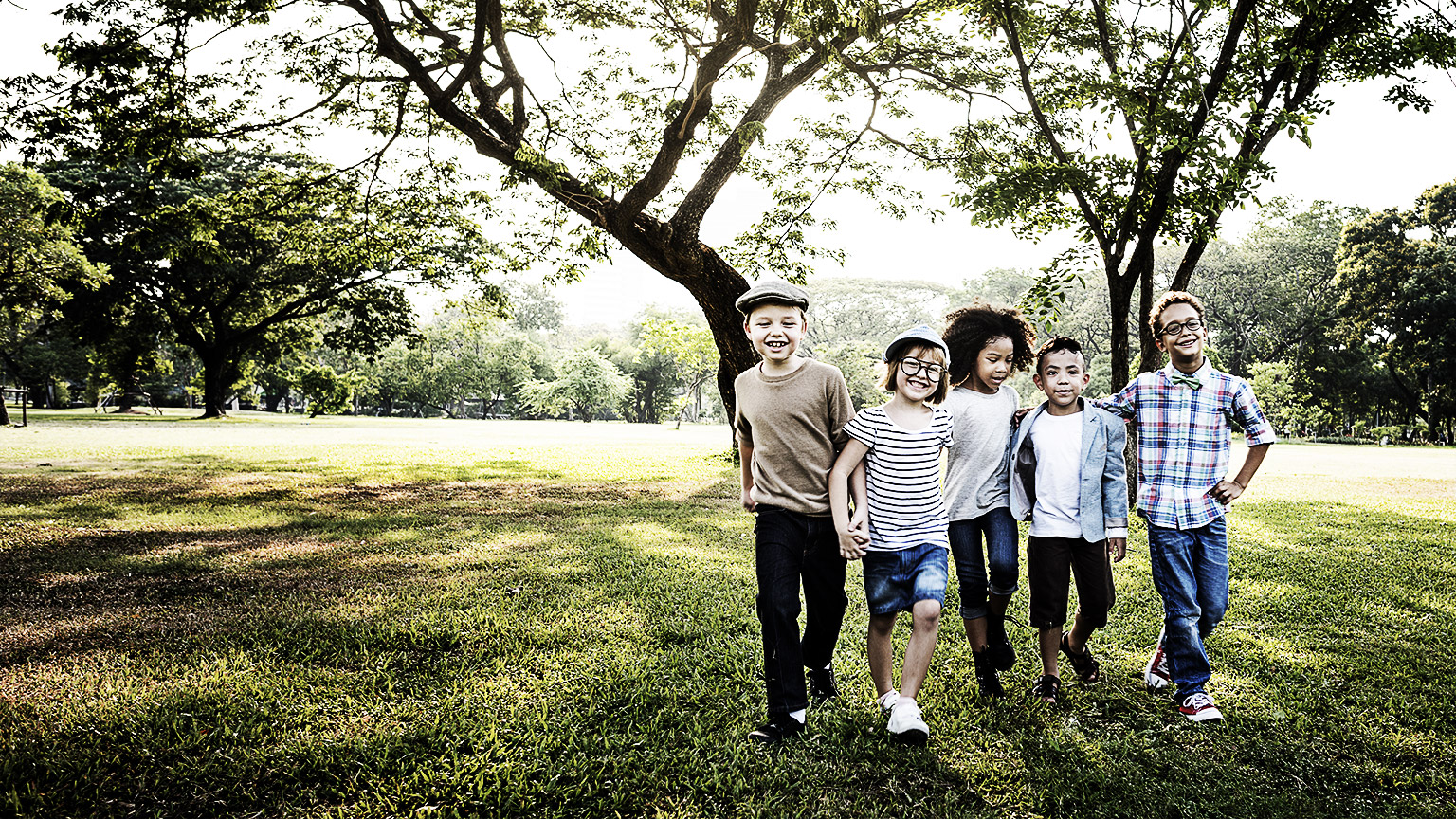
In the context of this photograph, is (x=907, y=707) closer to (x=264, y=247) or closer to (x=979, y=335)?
(x=979, y=335)

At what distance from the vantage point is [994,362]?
3.63 meters

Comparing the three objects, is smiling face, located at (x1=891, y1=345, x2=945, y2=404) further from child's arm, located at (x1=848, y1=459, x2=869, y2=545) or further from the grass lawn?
the grass lawn

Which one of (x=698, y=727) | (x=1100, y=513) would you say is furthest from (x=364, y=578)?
(x=1100, y=513)

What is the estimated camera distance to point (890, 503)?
3199 millimetres

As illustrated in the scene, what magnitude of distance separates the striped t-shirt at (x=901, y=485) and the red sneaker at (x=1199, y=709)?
1436 millimetres

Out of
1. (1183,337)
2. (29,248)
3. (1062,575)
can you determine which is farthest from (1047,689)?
(29,248)

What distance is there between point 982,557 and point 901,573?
61cm

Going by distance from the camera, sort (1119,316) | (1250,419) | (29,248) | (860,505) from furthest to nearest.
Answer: (29,248), (1119,316), (1250,419), (860,505)

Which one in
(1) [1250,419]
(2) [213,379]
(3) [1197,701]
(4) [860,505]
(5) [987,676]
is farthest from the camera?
(2) [213,379]

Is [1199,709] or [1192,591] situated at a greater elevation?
[1192,591]

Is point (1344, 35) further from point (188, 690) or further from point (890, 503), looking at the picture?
point (188, 690)

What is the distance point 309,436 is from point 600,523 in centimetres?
2021

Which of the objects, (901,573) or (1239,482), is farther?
(1239,482)

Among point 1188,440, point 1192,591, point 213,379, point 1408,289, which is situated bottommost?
point 1192,591
